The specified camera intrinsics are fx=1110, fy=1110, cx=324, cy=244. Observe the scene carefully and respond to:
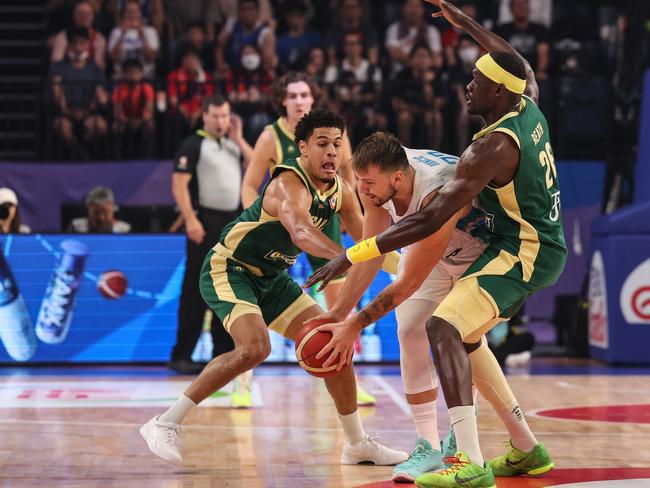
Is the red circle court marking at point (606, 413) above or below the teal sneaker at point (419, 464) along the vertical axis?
below

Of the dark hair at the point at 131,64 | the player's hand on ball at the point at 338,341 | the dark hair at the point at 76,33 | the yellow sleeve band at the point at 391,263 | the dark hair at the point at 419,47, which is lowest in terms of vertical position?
the player's hand on ball at the point at 338,341

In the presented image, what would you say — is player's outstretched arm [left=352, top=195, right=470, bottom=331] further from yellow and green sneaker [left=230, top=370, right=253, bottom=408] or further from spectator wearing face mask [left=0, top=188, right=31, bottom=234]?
spectator wearing face mask [left=0, top=188, right=31, bottom=234]

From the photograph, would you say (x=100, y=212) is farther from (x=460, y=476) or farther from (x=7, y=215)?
(x=460, y=476)

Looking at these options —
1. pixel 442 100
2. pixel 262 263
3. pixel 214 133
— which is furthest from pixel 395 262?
pixel 442 100

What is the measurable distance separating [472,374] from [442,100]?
7.51 meters

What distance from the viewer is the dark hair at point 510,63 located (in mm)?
4844

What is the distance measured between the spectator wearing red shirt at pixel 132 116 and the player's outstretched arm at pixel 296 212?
696cm

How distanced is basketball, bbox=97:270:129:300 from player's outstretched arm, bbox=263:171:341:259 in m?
4.64

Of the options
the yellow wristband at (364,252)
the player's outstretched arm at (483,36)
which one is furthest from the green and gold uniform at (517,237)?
the player's outstretched arm at (483,36)

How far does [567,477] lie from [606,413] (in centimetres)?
218

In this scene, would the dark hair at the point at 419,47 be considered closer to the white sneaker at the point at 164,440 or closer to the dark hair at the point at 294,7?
the dark hair at the point at 294,7

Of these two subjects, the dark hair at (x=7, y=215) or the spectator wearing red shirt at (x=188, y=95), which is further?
the spectator wearing red shirt at (x=188, y=95)

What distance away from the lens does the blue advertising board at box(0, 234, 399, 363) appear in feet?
32.1

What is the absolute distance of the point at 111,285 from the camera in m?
9.91
